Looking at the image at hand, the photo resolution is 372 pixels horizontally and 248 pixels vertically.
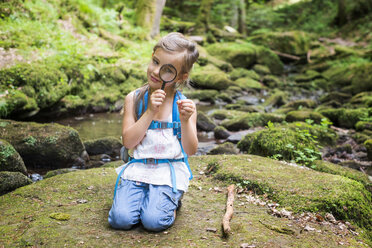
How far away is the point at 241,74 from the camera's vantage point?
15.3m

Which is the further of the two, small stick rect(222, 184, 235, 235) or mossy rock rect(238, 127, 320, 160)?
mossy rock rect(238, 127, 320, 160)

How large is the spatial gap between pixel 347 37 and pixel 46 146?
81.5ft

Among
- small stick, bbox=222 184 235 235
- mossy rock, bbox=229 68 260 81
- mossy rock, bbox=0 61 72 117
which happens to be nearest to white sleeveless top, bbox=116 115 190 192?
small stick, bbox=222 184 235 235

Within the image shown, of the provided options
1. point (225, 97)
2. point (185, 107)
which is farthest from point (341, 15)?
point (185, 107)

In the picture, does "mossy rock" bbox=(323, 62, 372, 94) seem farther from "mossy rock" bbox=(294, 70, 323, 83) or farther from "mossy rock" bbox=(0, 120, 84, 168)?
"mossy rock" bbox=(0, 120, 84, 168)

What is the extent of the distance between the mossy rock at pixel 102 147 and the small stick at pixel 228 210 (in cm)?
307

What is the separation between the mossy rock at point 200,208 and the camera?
2.49m

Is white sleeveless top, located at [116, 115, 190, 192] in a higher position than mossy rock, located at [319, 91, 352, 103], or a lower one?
higher

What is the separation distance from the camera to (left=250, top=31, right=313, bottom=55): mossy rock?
1997 cm

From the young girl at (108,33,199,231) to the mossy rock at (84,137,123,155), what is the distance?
9.66 feet

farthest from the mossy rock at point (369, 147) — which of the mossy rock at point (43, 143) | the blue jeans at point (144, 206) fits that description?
the mossy rock at point (43, 143)

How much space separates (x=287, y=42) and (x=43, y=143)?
18.3 metres

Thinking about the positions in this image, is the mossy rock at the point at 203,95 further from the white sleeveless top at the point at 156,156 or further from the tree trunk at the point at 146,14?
the white sleeveless top at the point at 156,156

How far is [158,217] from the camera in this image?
2629 millimetres
